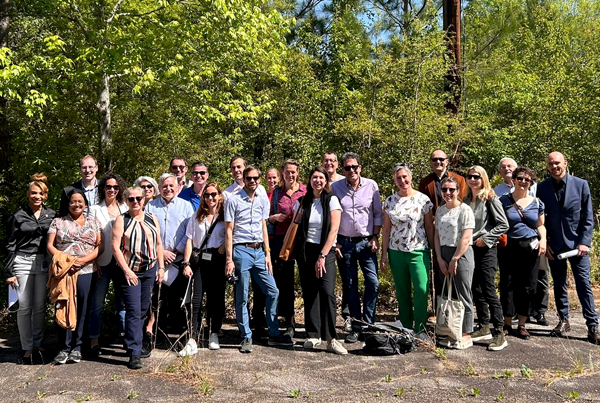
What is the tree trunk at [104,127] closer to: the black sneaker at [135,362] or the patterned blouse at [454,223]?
the black sneaker at [135,362]

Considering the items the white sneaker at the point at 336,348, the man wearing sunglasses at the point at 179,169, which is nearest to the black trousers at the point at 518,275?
the white sneaker at the point at 336,348

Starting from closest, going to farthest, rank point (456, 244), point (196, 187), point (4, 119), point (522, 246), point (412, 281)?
point (456, 244) → point (412, 281) → point (522, 246) → point (196, 187) → point (4, 119)

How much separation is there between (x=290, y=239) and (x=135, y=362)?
1.92 m

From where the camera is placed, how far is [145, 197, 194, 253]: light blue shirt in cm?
589

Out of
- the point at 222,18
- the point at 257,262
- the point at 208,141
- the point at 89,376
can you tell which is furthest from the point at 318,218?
the point at 208,141

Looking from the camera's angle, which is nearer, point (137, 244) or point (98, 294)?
point (137, 244)

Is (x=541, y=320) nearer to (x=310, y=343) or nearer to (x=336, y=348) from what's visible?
(x=336, y=348)

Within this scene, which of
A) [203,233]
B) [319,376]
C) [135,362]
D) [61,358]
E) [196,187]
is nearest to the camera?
[319,376]

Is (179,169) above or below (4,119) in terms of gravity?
below

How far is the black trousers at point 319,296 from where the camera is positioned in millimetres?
5684

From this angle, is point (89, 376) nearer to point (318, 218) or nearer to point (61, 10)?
point (318, 218)

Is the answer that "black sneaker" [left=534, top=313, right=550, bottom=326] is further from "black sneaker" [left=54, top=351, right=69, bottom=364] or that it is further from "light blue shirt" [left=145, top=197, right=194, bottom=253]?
"black sneaker" [left=54, top=351, right=69, bottom=364]

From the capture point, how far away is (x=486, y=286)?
595cm

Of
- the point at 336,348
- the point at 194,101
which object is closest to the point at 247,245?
the point at 336,348
